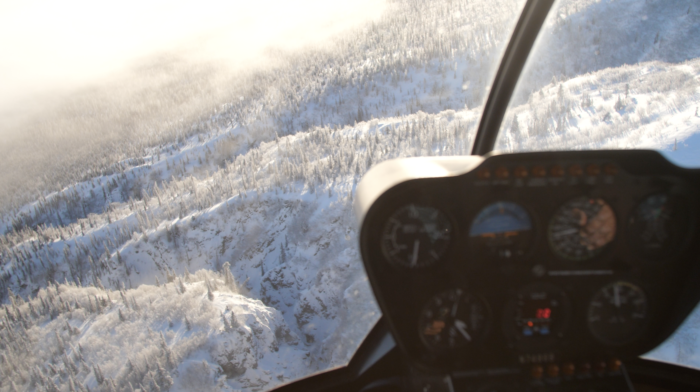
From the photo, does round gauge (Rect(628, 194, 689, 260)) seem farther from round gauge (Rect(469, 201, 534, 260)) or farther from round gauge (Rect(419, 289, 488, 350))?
round gauge (Rect(419, 289, 488, 350))

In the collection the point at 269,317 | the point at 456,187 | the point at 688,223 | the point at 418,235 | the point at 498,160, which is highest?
the point at 498,160

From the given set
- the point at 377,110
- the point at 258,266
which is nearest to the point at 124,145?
the point at 377,110

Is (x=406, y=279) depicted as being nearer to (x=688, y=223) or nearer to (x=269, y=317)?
(x=688, y=223)

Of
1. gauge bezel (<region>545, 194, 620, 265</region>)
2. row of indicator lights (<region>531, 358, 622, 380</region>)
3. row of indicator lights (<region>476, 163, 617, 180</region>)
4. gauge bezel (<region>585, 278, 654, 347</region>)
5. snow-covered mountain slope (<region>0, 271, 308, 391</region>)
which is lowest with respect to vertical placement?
snow-covered mountain slope (<region>0, 271, 308, 391</region>)

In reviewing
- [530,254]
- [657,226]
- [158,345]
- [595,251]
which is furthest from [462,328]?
[158,345]

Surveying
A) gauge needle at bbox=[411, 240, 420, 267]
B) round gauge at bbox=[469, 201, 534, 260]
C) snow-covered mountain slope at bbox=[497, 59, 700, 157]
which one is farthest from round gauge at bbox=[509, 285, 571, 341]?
snow-covered mountain slope at bbox=[497, 59, 700, 157]

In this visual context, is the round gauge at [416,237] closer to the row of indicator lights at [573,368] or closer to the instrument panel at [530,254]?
the instrument panel at [530,254]

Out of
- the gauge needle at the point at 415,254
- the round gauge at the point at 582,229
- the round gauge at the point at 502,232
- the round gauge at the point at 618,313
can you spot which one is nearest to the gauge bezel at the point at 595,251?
the round gauge at the point at 582,229
